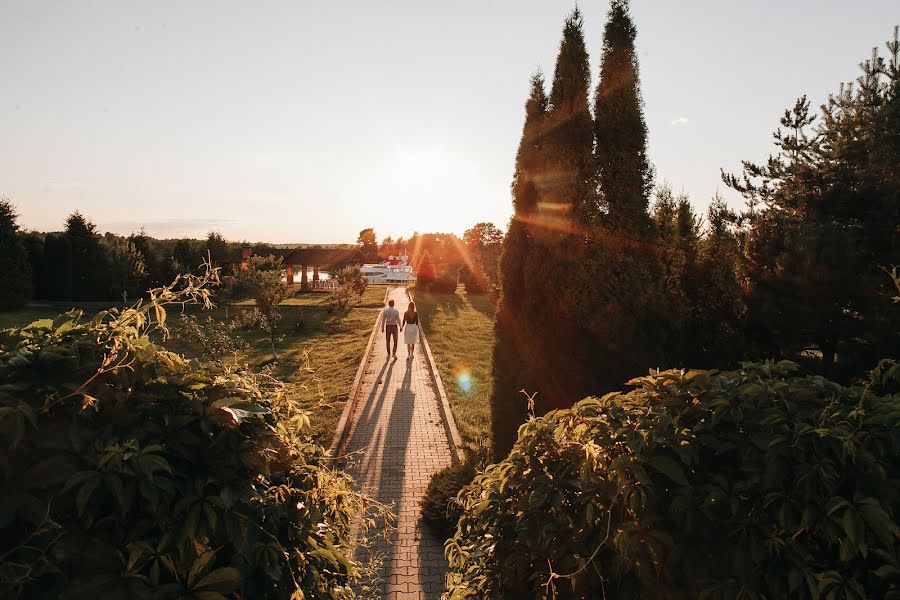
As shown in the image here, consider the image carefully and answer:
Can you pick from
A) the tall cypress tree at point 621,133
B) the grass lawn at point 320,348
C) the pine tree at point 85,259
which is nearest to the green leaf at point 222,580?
the grass lawn at point 320,348

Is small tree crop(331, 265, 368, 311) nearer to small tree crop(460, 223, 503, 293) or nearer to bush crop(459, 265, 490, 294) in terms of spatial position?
small tree crop(460, 223, 503, 293)

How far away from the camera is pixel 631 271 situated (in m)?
7.64

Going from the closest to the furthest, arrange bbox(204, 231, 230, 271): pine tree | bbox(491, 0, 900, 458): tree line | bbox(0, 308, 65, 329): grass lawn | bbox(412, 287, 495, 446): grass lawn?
bbox(491, 0, 900, 458): tree line
bbox(412, 287, 495, 446): grass lawn
bbox(0, 308, 65, 329): grass lawn
bbox(204, 231, 230, 271): pine tree

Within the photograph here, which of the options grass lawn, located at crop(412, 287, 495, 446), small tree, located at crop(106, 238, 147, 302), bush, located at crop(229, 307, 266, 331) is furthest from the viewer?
small tree, located at crop(106, 238, 147, 302)

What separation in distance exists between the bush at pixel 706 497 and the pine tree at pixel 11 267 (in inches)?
1213

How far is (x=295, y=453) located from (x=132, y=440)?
597mm

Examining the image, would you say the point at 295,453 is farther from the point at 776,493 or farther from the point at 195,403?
the point at 776,493

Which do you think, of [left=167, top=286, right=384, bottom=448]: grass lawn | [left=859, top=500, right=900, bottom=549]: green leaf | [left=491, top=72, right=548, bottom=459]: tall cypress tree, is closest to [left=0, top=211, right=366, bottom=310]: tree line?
[left=167, top=286, right=384, bottom=448]: grass lawn

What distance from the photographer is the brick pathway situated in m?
5.34

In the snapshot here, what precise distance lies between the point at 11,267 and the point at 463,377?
25.1 metres

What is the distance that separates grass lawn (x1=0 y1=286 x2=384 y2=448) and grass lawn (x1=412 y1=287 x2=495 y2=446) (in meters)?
2.54

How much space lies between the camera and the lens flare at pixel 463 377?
12.6 m

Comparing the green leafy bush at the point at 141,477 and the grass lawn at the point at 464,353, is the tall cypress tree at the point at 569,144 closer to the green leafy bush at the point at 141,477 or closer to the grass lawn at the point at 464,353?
the grass lawn at the point at 464,353

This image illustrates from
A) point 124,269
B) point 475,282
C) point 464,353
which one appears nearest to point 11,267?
point 124,269
